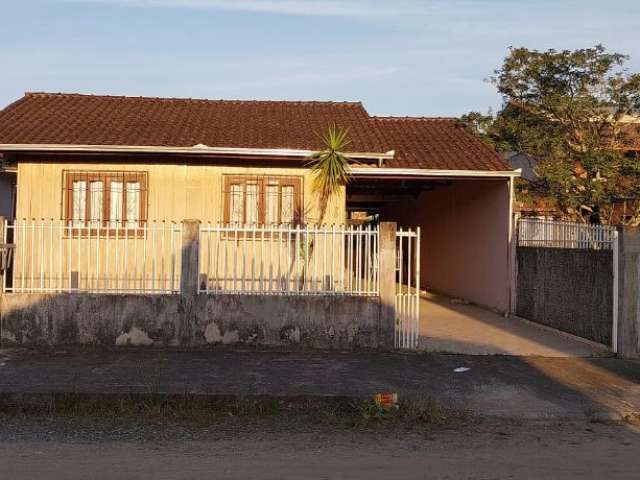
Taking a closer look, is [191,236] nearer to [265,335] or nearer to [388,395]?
[265,335]

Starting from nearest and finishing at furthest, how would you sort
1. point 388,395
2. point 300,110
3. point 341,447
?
point 341,447 < point 388,395 < point 300,110

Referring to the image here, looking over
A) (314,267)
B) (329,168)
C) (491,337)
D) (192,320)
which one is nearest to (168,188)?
(329,168)

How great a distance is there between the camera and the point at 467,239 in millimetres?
18266

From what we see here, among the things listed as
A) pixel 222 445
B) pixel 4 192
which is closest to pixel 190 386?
pixel 222 445

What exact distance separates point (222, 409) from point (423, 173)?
7681 mm

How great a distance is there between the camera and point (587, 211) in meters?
21.1

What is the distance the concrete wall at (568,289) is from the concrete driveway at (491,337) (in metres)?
0.24

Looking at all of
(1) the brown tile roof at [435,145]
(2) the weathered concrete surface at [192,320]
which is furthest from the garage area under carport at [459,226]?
(2) the weathered concrete surface at [192,320]

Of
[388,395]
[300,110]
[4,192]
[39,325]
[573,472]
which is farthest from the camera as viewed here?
[4,192]

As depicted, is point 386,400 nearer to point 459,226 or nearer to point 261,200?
point 261,200

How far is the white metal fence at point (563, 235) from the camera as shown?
1125 centimetres

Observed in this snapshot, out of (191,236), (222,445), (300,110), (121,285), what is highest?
(300,110)

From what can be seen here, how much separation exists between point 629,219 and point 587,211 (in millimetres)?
1155

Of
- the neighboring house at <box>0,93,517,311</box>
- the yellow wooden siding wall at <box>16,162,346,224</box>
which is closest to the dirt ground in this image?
the neighboring house at <box>0,93,517,311</box>
